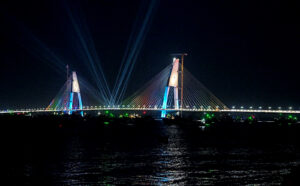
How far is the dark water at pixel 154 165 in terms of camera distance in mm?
18203

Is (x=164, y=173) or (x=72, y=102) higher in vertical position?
(x=72, y=102)

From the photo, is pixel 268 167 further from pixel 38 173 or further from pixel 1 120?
pixel 1 120

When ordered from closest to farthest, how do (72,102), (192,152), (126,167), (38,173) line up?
(38,173) → (126,167) → (192,152) → (72,102)

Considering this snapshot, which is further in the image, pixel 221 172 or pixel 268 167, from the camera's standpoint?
pixel 268 167

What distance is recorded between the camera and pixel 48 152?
Result: 27.8 meters

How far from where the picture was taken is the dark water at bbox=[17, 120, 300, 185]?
59.7 feet

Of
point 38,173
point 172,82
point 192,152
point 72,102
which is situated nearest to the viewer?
point 38,173

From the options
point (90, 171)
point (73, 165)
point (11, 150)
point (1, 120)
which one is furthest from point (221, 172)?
point (1, 120)

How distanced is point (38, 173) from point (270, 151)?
18378mm

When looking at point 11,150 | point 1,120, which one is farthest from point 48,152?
point 1,120

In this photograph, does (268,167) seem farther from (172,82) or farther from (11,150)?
(172,82)

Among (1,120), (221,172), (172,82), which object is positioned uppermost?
(172,82)

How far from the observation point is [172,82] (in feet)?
210

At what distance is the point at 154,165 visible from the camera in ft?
74.7
